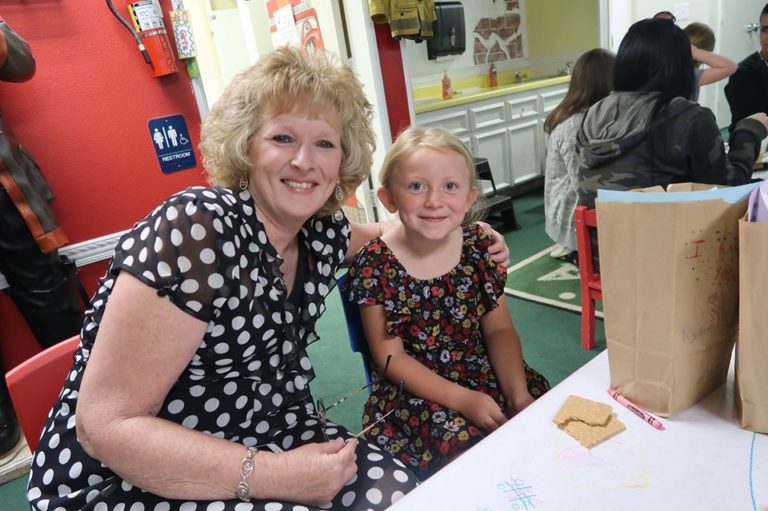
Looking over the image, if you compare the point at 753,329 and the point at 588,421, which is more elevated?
the point at 753,329

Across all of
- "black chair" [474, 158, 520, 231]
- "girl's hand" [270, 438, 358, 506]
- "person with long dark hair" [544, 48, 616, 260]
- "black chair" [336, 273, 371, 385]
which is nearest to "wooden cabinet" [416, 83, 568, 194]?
"black chair" [474, 158, 520, 231]

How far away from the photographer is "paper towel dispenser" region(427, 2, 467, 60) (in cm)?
395

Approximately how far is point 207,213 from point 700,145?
Result: 1700 millimetres

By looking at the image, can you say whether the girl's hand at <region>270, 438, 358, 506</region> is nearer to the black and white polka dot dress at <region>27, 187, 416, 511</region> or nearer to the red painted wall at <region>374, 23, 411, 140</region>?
the black and white polka dot dress at <region>27, 187, 416, 511</region>

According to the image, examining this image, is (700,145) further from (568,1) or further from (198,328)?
(568,1)

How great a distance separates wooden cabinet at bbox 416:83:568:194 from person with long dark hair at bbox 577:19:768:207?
200 centimetres

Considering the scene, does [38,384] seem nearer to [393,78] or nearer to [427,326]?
[427,326]

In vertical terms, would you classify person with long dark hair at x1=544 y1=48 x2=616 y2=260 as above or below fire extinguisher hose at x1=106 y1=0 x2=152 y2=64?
below

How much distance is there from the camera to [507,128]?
14.1 feet

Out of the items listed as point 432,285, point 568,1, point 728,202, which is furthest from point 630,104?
point 568,1

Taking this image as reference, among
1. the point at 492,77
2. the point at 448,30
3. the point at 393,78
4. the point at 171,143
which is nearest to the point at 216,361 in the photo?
the point at 171,143

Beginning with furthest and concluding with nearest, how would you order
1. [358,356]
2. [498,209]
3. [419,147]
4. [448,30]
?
[448,30] < [498,209] < [358,356] < [419,147]

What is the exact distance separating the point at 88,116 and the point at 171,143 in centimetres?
30

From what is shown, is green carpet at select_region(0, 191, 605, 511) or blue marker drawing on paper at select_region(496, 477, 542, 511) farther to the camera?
green carpet at select_region(0, 191, 605, 511)
